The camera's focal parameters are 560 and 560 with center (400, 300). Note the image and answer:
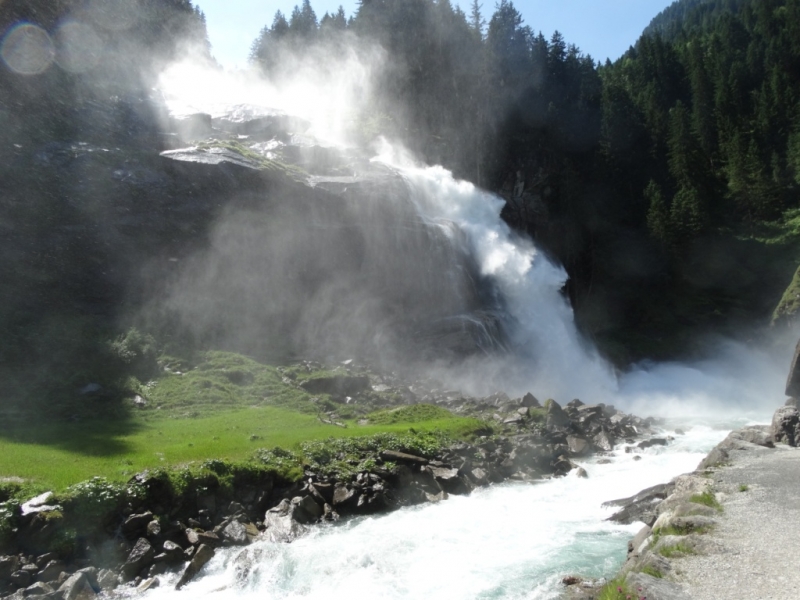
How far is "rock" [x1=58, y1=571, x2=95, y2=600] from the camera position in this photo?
1125 cm

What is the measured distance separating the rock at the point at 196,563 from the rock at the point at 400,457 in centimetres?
737

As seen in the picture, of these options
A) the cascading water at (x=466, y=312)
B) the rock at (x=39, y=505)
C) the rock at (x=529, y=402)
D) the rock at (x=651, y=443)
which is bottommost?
the rock at (x=39, y=505)

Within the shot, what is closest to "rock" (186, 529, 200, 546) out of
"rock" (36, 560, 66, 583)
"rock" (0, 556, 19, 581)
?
"rock" (36, 560, 66, 583)

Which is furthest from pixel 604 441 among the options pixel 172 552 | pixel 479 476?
pixel 172 552

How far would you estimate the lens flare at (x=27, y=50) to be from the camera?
3862 centimetres

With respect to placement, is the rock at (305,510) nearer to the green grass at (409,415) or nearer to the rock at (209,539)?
the rock at (209,539)

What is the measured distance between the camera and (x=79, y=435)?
19516 mm

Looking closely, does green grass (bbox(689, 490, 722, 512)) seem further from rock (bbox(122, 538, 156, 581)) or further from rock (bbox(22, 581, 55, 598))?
rock (bbox(22, 581, 55, 598))

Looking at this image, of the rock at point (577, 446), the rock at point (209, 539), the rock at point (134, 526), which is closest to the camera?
the rock at point (134, 526)

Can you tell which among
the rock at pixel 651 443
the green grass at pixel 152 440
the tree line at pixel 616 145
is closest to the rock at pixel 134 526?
→ the green grass at pixel 152 440

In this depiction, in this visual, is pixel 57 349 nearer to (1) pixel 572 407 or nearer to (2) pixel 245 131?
(1) pixel 572 407

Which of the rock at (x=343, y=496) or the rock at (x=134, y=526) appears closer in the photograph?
the rock at (x=134, y=526)

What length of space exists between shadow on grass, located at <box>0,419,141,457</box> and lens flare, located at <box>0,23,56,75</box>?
31.1 metres

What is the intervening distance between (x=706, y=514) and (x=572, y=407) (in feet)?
67.0
